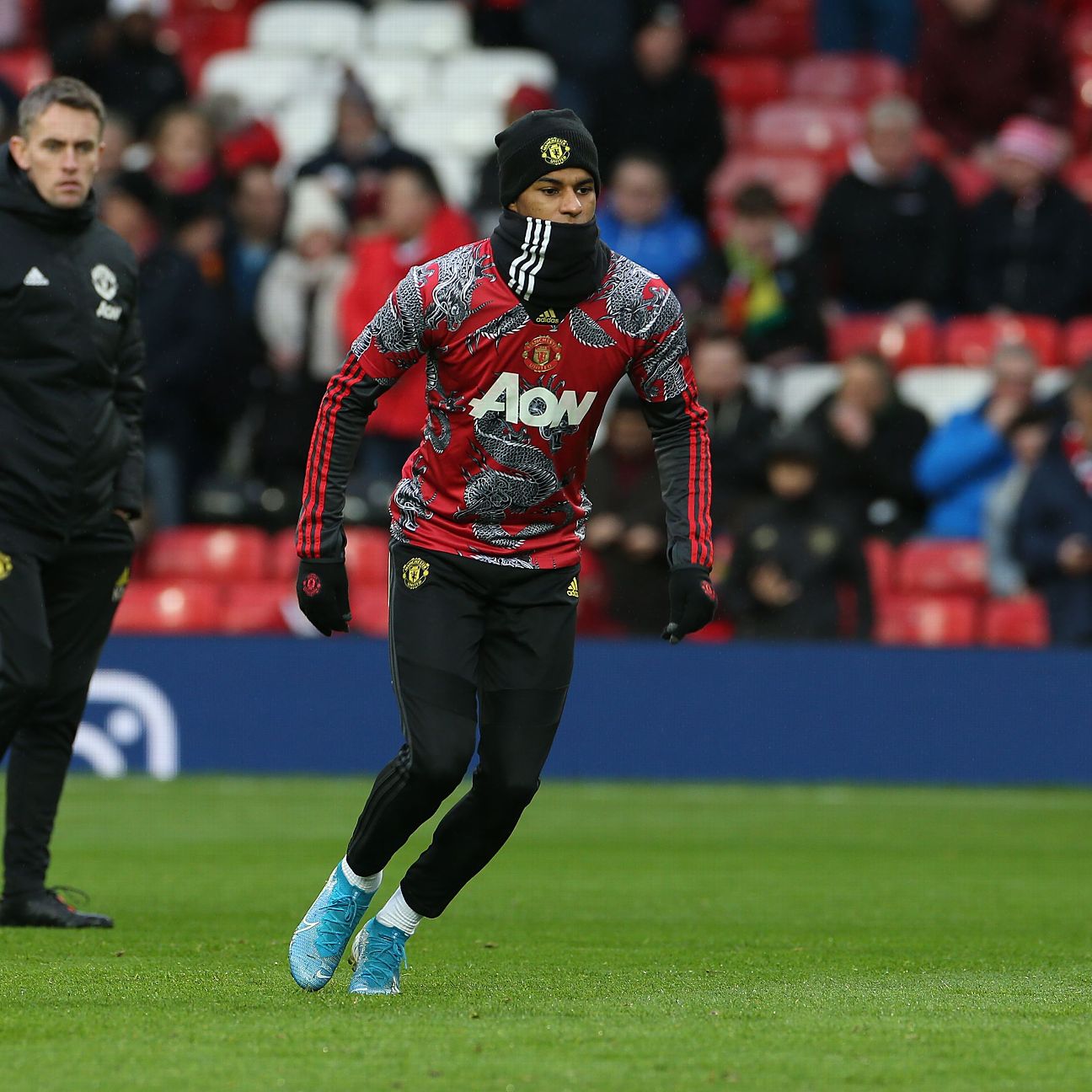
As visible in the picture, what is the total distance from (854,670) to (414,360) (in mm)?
8145

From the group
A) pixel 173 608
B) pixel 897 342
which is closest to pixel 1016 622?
pixel 897 342

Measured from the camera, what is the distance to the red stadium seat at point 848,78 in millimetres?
19625

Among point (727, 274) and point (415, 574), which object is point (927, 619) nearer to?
point (727, 274)

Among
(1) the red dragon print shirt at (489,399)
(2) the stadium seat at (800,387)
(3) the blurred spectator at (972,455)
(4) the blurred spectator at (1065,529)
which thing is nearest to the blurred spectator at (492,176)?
(2) the stadium seat at (800,387)

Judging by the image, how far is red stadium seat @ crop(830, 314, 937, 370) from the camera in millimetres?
16484

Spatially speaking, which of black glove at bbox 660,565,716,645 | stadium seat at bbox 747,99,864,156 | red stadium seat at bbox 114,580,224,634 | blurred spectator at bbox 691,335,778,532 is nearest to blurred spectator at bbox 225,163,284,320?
red stadium seat at bbox 114,580,224,634

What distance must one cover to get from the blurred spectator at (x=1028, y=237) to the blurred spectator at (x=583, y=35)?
3839 mm

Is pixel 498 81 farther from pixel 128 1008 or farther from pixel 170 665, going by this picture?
pixel 128 1008

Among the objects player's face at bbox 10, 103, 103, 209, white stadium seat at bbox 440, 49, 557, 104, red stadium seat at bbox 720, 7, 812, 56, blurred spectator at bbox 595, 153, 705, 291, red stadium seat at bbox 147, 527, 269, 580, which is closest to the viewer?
player's face at bbox 10, 103, 103, 209

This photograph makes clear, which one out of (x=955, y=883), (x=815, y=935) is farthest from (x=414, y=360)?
(x=955, y=883)

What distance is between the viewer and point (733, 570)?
563 inches

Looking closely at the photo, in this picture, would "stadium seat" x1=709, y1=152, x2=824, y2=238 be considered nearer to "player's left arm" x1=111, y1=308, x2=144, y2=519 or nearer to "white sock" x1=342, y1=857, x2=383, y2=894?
"player's left arm" x1=111, y1=308, x2=144, y2=519

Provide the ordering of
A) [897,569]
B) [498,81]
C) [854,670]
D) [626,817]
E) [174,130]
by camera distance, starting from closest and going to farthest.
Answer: [626,817] → [854,670] → [897,569] → [174,130] → [498,81]

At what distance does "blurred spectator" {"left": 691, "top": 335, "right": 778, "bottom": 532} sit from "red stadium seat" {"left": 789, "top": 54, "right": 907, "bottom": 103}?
5.73 m
